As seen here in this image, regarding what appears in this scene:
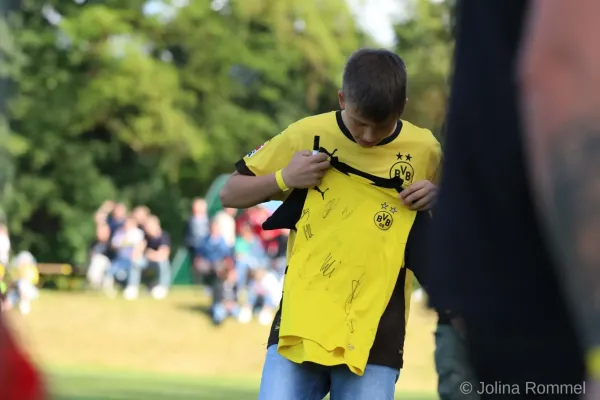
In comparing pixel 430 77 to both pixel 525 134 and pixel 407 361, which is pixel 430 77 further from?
pixel 525 134

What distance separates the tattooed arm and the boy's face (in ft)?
8.11

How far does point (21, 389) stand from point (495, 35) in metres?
0.89

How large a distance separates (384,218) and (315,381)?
0.61 m

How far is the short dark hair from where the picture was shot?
400cm

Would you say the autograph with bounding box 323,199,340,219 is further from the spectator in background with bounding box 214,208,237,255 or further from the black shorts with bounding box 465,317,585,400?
the spectator in background with bounding box 214,208,237,255

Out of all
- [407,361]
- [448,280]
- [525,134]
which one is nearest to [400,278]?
[448,280]

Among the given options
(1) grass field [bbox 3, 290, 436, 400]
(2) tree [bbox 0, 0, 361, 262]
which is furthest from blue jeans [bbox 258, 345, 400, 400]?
(2) tree [bbox 0, 0, 361, 262]

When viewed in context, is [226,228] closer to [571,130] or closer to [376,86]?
[376,86]

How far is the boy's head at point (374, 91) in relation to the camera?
4.00 metres

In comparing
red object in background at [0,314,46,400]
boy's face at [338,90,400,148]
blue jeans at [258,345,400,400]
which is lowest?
red object in background at [0,314,46,400]

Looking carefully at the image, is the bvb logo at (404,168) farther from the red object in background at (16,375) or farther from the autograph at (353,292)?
the red object in background at (16,375)

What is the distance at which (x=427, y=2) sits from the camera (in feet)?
120

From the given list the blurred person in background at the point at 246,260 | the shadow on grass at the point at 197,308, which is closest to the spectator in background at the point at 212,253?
the blurred person in background at the point at 246,260

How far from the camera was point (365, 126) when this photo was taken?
13.6 feet
